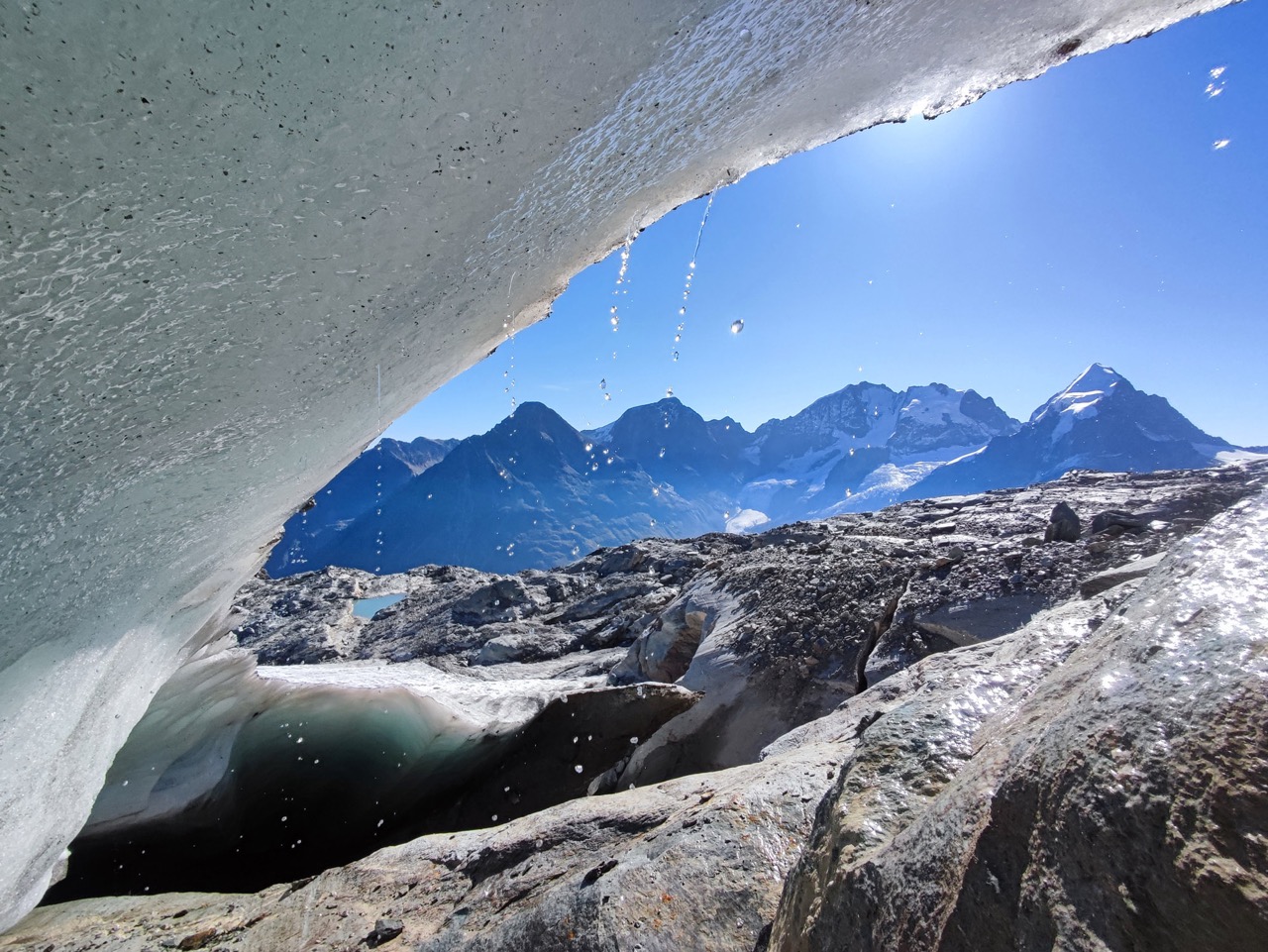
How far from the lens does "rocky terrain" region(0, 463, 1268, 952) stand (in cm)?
114

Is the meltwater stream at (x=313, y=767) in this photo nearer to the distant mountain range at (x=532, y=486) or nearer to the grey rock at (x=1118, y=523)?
the grey rock at (x=1118, y=523)

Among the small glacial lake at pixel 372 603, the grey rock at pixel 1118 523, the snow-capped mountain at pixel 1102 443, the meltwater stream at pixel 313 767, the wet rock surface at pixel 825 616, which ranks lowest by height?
the meltwater stream at pixel 313 767

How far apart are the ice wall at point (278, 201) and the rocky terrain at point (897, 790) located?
268cm

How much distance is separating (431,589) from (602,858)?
24240mm

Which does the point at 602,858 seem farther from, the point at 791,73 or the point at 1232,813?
the point at 791,73

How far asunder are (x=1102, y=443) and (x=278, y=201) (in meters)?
232

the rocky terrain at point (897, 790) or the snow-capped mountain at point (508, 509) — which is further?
A: the snow-capped mountain at point (508, 509)

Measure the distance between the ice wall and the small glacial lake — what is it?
87.2 feet

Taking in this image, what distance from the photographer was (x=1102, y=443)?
178m

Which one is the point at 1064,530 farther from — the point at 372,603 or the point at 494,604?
the point at 372,603

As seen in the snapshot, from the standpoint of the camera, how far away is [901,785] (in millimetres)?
2047

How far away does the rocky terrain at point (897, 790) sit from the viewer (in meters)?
1.14

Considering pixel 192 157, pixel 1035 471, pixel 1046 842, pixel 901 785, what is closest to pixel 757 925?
pixel 901 785

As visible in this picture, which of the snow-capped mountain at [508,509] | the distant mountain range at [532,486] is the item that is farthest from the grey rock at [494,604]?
the distant mountain range at [532,486]
